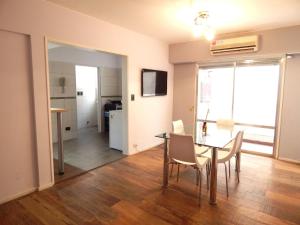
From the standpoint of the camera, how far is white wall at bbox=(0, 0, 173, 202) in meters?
2.41

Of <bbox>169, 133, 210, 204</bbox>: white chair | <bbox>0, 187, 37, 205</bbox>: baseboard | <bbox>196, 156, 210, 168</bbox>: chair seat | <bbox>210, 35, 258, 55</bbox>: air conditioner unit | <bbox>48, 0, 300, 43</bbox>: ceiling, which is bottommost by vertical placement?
<bbox>0, 187, 37, 205</bbox>: baseboard

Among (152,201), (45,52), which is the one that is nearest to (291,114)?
(152,201)

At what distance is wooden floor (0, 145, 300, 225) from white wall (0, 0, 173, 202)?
1.43 feet

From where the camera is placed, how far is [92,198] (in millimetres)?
2547

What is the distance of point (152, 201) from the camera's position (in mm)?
2490

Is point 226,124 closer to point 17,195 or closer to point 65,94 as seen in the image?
point 17,195

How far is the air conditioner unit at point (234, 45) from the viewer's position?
148 inches

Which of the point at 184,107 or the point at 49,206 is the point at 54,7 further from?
the point at 184,107

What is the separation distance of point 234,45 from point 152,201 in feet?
10.7

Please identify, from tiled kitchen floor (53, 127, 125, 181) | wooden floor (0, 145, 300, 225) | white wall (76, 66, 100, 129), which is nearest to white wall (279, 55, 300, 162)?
wooden floor (0, 145, 300, 225)

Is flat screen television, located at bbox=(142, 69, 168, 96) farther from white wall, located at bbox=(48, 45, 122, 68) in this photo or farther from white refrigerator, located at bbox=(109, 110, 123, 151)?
white wall, located at bbox=(48, 45, 122, 68)

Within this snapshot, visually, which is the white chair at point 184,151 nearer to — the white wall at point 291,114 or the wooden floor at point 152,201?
the wooden floor at point 152,201

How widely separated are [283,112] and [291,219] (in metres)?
2.39

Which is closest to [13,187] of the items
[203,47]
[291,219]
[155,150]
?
[155,150]
